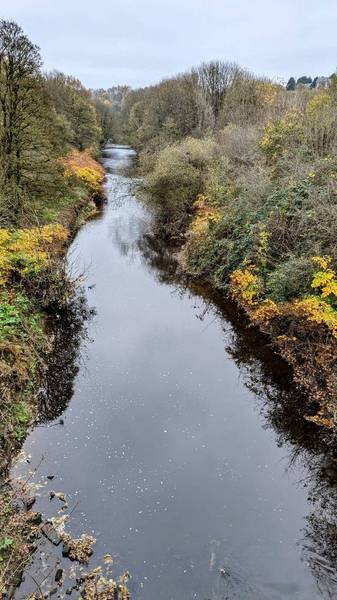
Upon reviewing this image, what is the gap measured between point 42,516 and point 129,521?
1727 mm

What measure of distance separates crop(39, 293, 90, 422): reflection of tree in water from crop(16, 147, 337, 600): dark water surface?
11.1 inches

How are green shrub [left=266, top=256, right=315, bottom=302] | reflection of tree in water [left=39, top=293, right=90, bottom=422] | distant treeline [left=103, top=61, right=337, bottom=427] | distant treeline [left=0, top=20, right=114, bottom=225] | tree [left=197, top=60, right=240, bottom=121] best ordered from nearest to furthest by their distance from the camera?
reflection of tree in water [left=39, top=293, right=90, bottom=422] < distant treeline [left=103, top=61, right=337, bottom=427] < green shrub [left=266, top=256, right=315, bottom=302] < distant treeline [left=0, top=20, right=114, bottom=225] < tree [left=197, top=60, right=240, bottom=121]

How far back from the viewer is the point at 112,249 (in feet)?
82.7

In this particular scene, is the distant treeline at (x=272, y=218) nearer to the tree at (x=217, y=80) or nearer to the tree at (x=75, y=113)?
the tree at (x=217, y=80)

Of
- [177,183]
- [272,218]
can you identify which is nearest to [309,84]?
[177,183]

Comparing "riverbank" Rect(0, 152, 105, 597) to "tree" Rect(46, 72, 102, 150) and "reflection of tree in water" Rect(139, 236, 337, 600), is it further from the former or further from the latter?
"tree" Rect(46, 72, 102, 150)

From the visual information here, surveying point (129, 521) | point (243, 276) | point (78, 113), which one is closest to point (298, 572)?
point (129, 521)

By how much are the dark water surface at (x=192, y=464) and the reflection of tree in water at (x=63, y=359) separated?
11.1 inches

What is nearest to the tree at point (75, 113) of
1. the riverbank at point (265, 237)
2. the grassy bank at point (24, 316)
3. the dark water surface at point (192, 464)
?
the riverbank at point (265, 237)

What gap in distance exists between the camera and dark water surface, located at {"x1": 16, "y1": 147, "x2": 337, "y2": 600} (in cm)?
797

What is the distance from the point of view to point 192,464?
33.7 feet

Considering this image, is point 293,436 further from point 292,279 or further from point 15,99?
point 15,99

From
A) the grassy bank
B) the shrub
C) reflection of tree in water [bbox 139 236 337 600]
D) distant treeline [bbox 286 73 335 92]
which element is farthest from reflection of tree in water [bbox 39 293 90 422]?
distant treeline [bbox 286 73 335 92]

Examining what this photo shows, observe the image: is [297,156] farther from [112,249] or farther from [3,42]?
[3,42]
